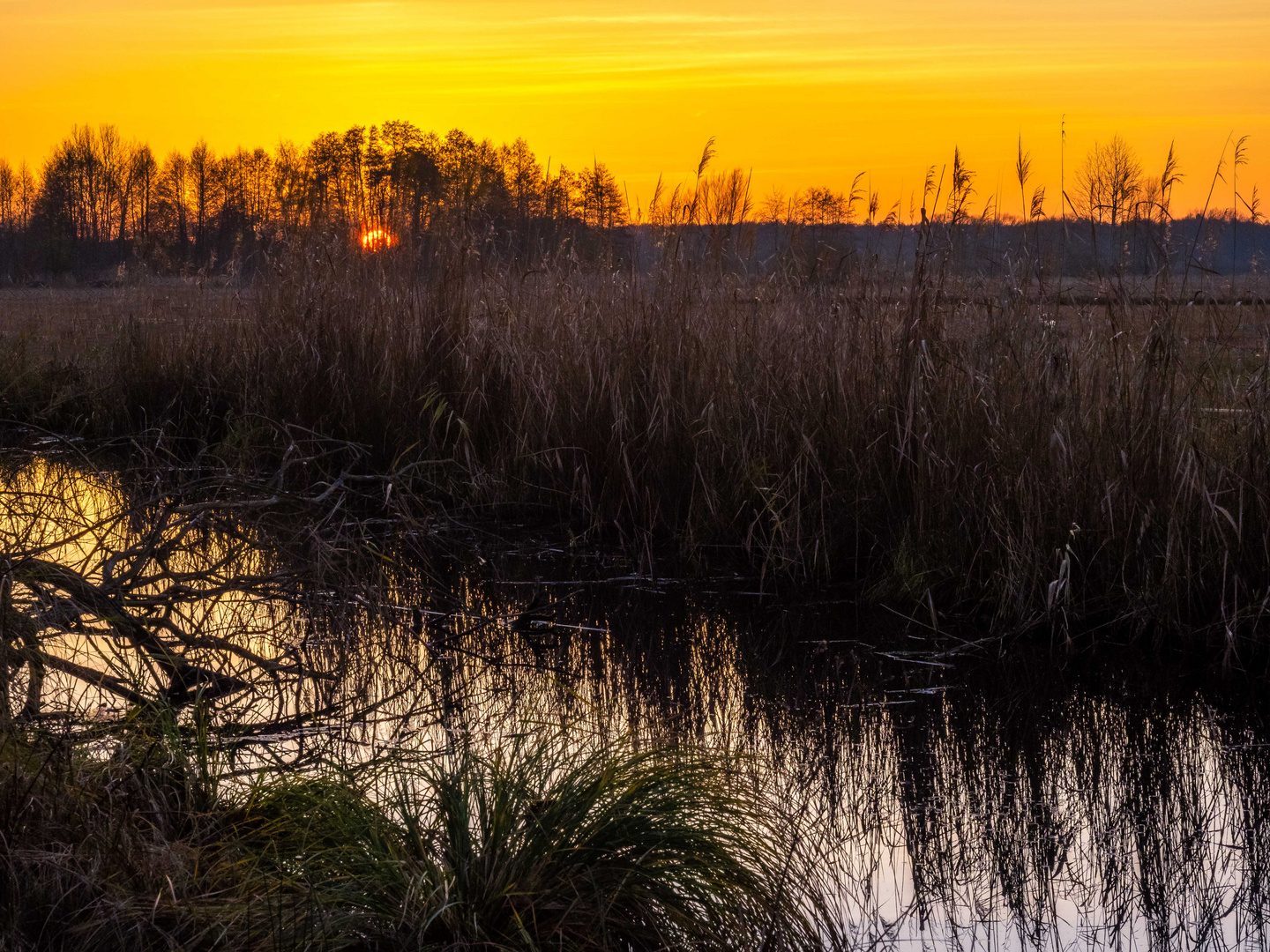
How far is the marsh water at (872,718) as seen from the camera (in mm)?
2223

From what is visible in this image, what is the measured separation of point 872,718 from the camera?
3.10 m

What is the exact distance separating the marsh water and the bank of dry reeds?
30 cm

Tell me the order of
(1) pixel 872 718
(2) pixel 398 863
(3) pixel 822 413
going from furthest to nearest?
(3) pixel 822 413
(1) pixel 872 718
(2) pixel 398 863

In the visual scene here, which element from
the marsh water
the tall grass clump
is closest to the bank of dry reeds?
the marsh water

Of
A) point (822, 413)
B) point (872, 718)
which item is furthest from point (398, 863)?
point (822, 413)

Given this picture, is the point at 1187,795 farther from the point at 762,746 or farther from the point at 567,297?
the point at 567,297

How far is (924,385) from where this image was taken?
4301mm

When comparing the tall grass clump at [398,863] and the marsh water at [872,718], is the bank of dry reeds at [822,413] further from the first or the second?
the tall grass clump at [398,863]

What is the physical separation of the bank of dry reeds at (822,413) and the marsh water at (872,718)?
0.98 feet

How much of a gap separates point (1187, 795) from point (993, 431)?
165 cm

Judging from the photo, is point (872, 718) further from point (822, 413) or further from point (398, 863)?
point (822, 413)

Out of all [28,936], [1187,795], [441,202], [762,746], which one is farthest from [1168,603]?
[441,202]

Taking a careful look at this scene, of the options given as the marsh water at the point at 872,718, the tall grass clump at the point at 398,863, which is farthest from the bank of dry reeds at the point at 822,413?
the tall grass clump at the point at 398,863

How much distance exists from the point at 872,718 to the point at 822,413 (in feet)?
5.88
